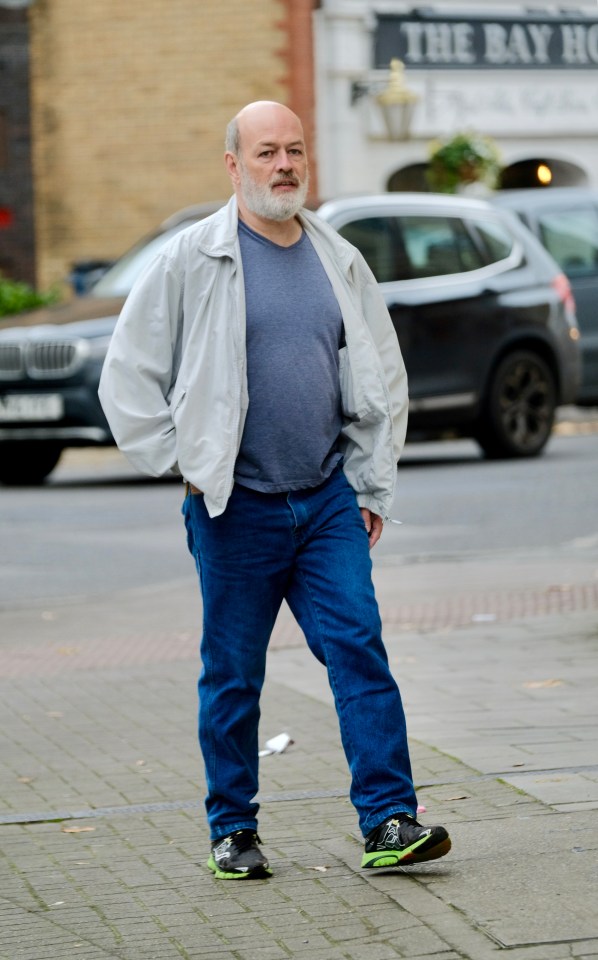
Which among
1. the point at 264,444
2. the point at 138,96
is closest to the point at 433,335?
the point at 264,444

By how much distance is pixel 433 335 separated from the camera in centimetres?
1472

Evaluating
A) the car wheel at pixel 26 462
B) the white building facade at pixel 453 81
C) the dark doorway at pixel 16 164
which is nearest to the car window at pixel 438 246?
the car wheel at pixel 26 462

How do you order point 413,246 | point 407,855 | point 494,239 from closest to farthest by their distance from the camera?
point 407,855 < point 413,246 < point 494,239

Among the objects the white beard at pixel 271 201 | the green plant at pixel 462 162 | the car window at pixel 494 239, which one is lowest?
the white beard at pixel 271 201

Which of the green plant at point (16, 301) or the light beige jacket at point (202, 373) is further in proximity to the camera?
the green plant at point (16, 301)

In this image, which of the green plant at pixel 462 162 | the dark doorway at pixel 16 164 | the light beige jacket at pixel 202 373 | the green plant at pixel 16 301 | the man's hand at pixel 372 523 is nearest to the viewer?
the light beige jacket at pixel 202 373

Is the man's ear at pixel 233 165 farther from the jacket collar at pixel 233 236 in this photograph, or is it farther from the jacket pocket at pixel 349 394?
the jacket pocket at pixel 349 394

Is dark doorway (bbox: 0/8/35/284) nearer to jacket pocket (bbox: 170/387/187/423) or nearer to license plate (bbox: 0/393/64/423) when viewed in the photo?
license plate (bbox: 0/393/64/423)

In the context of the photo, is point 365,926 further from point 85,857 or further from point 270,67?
point 270,67

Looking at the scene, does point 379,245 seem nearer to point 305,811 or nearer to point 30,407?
point 30,407

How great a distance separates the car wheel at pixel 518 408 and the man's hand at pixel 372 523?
10239 millimetres

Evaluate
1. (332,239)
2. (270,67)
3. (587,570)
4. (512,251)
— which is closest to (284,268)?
(332,239)

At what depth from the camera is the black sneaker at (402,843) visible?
4.61 meters

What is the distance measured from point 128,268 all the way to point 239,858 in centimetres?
1088
